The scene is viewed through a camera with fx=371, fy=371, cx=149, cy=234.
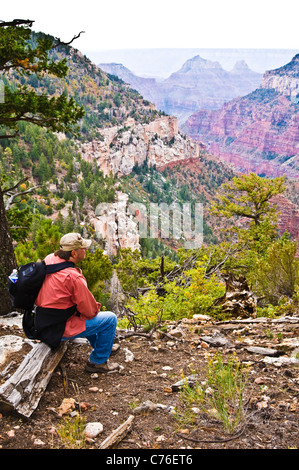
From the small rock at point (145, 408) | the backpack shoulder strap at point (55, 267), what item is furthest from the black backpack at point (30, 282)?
the small rock at point (145, 408)

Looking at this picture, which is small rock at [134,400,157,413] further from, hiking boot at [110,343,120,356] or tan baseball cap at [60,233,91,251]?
tan baseball cap at [60,233,91,251]

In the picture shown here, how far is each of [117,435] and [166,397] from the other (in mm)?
982

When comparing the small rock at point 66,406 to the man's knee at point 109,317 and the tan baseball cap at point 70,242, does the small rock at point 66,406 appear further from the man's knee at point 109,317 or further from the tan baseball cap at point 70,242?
the tan baseball cap at point 70,242

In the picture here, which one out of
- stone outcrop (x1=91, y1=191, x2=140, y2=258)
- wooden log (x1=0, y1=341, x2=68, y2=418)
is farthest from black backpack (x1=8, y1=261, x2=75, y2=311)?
stone outcrop (x1=91, y1=191, x2=140, y2=258)

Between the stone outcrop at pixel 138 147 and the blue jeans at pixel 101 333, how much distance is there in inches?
5085

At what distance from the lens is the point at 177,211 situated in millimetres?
126062

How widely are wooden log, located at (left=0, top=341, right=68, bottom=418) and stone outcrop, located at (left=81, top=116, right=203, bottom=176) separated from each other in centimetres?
12953

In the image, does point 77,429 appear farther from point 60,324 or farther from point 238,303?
point 238,303

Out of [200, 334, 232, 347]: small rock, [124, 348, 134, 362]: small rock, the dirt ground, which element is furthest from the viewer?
[200, 334, 232, 347]: small rock

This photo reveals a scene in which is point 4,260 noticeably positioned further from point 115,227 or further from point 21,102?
point 115,227

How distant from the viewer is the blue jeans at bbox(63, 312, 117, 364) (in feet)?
13.7

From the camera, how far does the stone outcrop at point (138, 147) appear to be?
141575 mm

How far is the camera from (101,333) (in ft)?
14.3

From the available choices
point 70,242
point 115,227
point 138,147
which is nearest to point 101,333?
point 70,242
